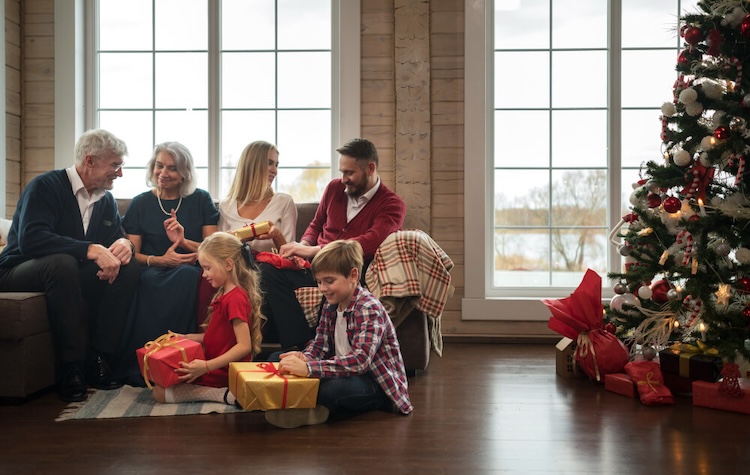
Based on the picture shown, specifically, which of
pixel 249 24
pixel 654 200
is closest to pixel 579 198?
pixel 654 200

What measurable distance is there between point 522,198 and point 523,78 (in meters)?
0.74

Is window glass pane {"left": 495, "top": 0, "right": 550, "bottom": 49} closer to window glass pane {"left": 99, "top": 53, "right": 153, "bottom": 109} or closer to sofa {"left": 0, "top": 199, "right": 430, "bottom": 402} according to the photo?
window glass pane {"left": 99, "top": 53, "right": 153, "bottom": 109}

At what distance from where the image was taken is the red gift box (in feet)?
8.87

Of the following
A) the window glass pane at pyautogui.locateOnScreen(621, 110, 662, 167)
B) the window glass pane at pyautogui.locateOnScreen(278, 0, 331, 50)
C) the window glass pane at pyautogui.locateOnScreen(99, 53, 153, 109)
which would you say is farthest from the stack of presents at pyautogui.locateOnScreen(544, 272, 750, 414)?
the window glass pane at pyautogui.locateOnScreen(99, 53, 153, 109)

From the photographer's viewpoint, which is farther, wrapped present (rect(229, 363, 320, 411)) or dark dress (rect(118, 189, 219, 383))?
dark dress (rect(118, 189, 219, 383))

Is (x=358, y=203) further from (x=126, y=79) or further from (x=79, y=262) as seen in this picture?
(x=126, y=79)

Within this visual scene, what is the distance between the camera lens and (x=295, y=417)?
2480mm

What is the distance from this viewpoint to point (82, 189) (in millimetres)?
3285

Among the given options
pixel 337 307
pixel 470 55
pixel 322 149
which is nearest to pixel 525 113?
pixel 470 55

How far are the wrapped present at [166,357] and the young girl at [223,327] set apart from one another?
0.03m

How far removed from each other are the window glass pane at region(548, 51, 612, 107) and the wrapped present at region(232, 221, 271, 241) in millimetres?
2162

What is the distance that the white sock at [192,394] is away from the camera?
2801mm

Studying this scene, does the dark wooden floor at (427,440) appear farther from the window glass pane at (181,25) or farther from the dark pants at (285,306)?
the window glass pane at (181,25)

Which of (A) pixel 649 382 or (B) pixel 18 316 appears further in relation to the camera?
(A) pixel 649 382
